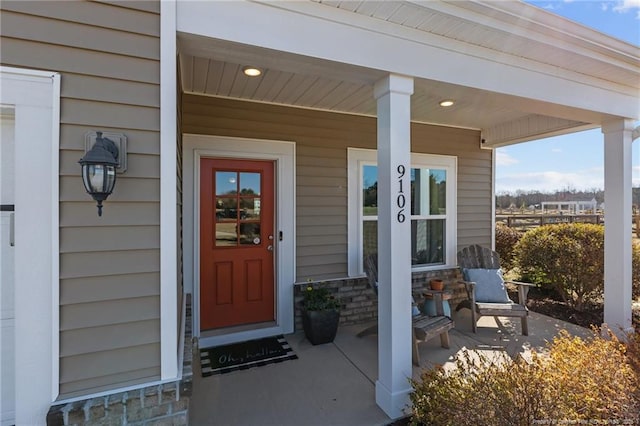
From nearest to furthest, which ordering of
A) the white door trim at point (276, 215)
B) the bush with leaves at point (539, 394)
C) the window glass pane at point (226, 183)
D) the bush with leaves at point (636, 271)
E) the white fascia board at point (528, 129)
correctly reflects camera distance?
the bush with leaves at point (539, 394)
the white door trim at point (276, 215)
the window glass pane at point (226, 183)
the white fascia board at point (528, 129)
the bush with leaves at point (636, 271)

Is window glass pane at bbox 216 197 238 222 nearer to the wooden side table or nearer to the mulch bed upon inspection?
Result: the wooden side table

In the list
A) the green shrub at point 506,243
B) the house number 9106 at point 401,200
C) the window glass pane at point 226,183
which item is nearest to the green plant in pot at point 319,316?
the window glass pane at point 226,183

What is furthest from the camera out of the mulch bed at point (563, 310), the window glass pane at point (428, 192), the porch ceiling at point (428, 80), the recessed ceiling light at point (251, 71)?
the window glass pane at point (428, 192)

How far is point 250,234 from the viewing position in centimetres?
360

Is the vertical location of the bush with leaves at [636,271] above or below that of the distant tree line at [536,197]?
below

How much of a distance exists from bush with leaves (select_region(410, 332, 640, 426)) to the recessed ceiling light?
2597 mm

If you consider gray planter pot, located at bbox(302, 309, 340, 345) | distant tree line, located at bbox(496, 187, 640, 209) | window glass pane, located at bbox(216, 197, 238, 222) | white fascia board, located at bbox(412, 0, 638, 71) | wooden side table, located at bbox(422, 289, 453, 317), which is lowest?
gray planter pot, located at bbox(302, 309, 340, 345)

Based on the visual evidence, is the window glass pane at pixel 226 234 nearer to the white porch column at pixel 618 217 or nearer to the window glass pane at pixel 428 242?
the window glass pane at pixel 428 242

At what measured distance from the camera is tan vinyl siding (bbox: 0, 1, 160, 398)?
4.99ft

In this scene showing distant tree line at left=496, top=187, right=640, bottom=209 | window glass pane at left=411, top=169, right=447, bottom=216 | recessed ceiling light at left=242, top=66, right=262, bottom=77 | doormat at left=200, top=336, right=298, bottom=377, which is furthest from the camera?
distant tree line at left=496, top=187, right=640, bottom=209

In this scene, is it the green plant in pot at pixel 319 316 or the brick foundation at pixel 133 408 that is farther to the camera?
the green plant in pot at pixel 319 316

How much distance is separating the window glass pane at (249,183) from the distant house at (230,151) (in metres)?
0.02

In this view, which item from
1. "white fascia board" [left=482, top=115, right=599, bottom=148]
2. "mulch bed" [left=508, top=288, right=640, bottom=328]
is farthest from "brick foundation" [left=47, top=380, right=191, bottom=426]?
"white fascia board" [left=482, top=115, right=599, bottom=148]

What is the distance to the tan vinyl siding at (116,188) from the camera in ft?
4.99
